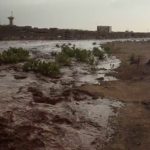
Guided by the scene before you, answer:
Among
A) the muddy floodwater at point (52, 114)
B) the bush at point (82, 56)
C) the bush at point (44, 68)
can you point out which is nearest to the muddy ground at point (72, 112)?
the muddy floodwater at point (52, 114)

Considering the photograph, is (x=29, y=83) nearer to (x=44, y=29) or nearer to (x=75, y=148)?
(x=75, y=148)

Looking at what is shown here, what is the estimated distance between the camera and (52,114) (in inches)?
374

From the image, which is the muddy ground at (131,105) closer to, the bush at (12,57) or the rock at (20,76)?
the rock at (20,76)

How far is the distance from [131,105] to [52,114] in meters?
2.52

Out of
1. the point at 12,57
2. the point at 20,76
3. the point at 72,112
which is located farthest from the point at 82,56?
the point at 72,112

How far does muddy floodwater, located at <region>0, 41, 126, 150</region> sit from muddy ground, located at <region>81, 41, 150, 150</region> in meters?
0.23

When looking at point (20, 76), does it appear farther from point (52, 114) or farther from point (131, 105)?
point (52, 114)

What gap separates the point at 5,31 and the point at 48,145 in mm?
40629

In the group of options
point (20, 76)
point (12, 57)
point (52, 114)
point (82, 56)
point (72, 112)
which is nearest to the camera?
point (52, 114)

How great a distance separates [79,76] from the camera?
1580cm

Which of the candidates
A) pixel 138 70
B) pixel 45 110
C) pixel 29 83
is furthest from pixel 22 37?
pixel 45 110

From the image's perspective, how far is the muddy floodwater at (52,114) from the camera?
782 cm

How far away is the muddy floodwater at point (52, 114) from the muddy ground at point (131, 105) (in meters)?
0.23

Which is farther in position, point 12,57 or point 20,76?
point 12,57
